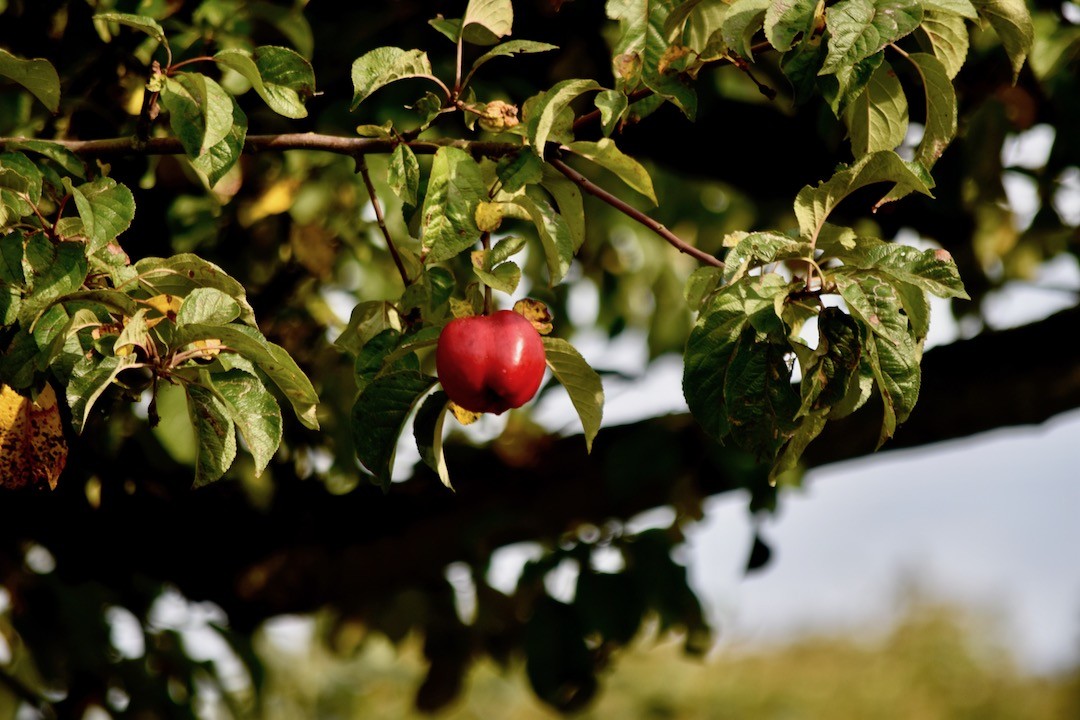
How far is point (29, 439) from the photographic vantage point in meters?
1.12

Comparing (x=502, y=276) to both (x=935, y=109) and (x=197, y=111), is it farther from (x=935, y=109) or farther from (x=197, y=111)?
(x=935, y=109)

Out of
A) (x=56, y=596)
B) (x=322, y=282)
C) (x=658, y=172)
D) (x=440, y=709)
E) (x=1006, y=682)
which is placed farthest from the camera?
(x=1006, y=682)

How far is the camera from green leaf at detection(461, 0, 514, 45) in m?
1.23

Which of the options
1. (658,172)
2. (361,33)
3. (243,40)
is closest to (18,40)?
(243,40)

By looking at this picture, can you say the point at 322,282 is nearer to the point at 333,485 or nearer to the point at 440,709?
the point at 333,485

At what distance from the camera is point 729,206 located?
112 inches

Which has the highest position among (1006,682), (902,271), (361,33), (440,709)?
(902,271)

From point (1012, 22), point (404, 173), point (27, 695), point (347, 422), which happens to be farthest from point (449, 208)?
point (27, 695)

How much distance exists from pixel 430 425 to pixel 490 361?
16 cm

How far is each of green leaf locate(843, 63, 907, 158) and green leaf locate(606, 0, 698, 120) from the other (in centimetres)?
17

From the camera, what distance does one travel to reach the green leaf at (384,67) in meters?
1.13

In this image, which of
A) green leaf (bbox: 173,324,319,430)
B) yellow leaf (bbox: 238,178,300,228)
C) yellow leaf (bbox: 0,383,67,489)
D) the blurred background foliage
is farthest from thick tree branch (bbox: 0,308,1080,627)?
green leaf (bbox: 173,324,319,430)

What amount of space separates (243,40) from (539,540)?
1.12m

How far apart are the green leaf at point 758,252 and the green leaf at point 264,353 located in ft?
1.20
